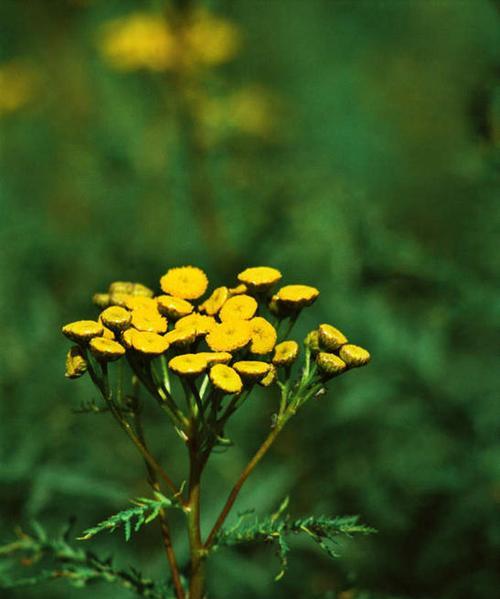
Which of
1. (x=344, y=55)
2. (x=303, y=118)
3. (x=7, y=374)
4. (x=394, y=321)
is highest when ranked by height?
(x=344, y=55)

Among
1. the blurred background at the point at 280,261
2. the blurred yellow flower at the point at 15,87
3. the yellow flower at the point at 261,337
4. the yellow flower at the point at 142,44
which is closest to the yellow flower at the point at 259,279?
the yellow flower at the point at 261,337

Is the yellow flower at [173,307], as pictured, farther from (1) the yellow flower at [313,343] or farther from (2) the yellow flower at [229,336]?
(1) the yellow flower at [313,343]

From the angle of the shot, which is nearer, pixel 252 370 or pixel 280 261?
pixel 252 370

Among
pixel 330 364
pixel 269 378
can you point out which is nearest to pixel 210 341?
pixel 269 378

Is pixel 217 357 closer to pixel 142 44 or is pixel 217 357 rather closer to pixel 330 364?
pixel 330 364

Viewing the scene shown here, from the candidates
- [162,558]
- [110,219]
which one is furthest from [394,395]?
[110,219]

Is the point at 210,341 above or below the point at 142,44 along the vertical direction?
below

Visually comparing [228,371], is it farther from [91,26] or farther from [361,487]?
[91,26]

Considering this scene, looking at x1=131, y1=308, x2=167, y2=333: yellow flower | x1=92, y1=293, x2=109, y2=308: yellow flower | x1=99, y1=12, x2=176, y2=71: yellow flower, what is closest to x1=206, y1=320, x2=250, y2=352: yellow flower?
x1=131, y1=308, x2=167, y2=333: yellow flower
